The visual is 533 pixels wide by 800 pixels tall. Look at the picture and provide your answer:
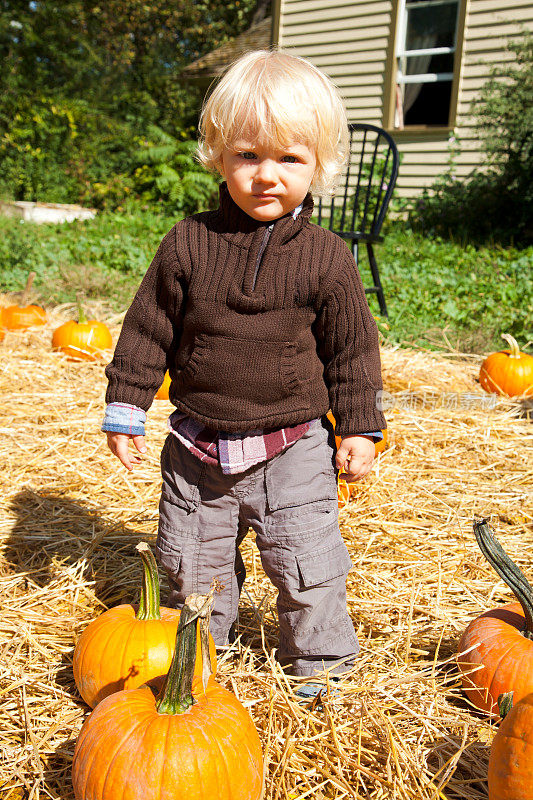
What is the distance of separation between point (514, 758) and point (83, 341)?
4029mm

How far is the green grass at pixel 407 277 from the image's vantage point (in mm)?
5949

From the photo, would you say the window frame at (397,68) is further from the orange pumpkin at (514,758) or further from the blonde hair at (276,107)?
the orange pumpkin at (514,758)

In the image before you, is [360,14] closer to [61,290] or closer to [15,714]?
[61,290]

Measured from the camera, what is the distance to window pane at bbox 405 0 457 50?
1002 centimetres

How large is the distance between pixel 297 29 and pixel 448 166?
379 cm

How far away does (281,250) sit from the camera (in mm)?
1806

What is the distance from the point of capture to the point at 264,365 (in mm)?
1809

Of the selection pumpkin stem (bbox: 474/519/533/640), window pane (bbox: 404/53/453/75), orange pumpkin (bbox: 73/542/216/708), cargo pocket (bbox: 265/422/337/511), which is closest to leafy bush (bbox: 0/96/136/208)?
window pane (bbox: 404/53/453/75)

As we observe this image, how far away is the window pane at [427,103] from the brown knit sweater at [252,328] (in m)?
9.52

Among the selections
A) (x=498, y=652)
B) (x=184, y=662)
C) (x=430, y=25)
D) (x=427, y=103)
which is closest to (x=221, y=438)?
(x=184, y=662)

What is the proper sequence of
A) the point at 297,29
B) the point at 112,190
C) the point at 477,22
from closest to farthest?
1. the point at 477,22
2. the point at 297,29
3. the point at 112,190

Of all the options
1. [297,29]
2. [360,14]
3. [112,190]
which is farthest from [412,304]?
[112,190]

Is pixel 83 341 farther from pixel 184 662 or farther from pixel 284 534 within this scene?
pixel 184 662

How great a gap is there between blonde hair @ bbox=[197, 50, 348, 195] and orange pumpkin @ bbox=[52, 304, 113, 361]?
3134 millimetres
